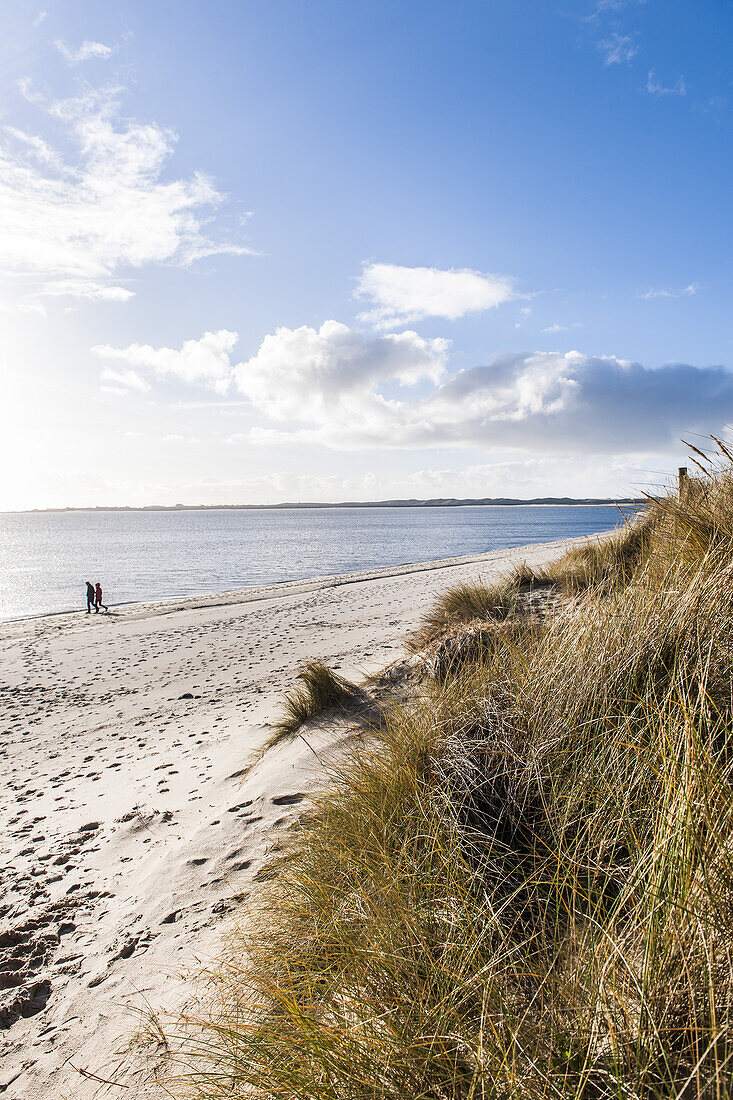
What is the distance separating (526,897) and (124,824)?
13.4ft

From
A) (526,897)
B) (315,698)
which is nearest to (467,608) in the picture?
(315,698)

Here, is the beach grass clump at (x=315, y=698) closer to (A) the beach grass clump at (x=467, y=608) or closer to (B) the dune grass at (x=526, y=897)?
(A) the beach grass clump at (x=467, y=608)

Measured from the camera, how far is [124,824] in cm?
516

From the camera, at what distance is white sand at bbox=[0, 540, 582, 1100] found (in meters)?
2.94

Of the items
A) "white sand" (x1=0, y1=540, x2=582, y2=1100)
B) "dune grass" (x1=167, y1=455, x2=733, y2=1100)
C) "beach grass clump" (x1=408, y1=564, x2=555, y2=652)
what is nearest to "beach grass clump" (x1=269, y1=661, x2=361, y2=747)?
"white sand" (x1=0, y1=540, x2=582, y2=1100)

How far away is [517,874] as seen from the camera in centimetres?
262

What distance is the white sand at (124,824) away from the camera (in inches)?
116

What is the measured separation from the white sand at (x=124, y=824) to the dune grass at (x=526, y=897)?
672mm

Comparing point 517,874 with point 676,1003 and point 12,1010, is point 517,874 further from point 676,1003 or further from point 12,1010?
point 12,1010

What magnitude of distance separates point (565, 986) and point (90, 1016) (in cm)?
262

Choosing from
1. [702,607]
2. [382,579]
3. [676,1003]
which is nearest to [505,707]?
[702,607]

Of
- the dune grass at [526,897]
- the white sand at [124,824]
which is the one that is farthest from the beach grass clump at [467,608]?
the dune grass at [526,897]

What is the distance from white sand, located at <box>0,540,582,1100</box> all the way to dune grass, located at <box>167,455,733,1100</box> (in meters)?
0.67

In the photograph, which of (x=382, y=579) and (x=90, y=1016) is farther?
(x=382, y=579)
